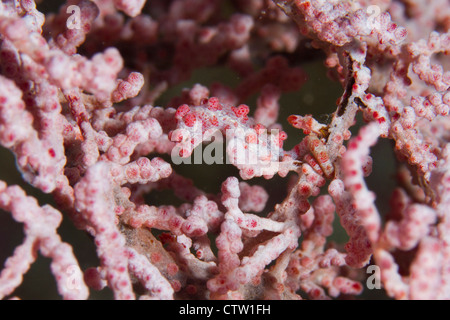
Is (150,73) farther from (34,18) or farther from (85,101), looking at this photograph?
(34,18)

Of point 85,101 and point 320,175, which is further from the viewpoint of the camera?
point 85,101

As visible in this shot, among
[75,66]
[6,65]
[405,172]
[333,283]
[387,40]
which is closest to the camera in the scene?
[75,66]

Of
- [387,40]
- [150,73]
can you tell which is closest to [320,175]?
[387,40]

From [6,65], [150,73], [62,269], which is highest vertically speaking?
[150,73]

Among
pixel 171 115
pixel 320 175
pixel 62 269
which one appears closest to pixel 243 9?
pixel 171 115

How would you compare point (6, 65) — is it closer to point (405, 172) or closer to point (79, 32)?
point (79, 32)

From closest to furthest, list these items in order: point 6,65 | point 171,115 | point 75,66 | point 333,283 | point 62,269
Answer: point 75,66
point 62,269
point 6,65
point 171,115
point 333,283
